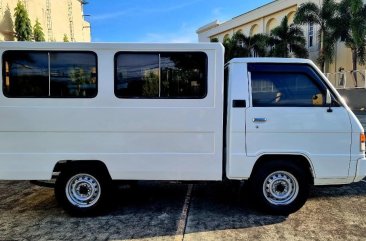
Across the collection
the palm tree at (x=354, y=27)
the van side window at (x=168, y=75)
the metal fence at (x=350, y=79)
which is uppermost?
the palm tree at (x=354, y=27)

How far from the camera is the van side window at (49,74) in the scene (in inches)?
207

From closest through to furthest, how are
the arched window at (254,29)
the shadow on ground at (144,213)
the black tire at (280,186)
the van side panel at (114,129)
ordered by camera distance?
1. the shadow on ground at (144,213)
2. the van side panel at (114,129)
3. the black tire at (280,186)
4. the arched window at (254,29)

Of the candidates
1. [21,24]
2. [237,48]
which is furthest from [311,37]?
[21,24]

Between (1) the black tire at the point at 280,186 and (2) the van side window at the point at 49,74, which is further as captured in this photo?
(1) the black tire at the point at 280,186

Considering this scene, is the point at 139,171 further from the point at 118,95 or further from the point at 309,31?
the point at 309,31

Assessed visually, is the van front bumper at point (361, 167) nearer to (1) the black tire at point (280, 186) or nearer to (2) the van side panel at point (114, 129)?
(1) the black tire at point (280, 186)

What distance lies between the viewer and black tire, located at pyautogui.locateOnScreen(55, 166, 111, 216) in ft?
17.8

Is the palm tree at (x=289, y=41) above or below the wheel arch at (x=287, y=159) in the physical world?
above

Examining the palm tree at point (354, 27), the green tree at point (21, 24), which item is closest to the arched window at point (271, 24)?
the palm tree at point (354, 27)

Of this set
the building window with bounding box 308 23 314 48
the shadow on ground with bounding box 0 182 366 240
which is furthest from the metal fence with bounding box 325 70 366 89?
the shadow on ground with bounding box 0 182 366 240

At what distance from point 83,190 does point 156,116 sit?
1.60 meters

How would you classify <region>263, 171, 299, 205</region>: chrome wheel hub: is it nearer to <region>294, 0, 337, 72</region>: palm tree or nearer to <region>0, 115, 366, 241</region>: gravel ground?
<region>0, 115, 366, 241</region>: gravel ground

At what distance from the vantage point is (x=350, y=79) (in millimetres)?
24047

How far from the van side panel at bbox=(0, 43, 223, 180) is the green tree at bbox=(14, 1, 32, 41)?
2678 centimetres
